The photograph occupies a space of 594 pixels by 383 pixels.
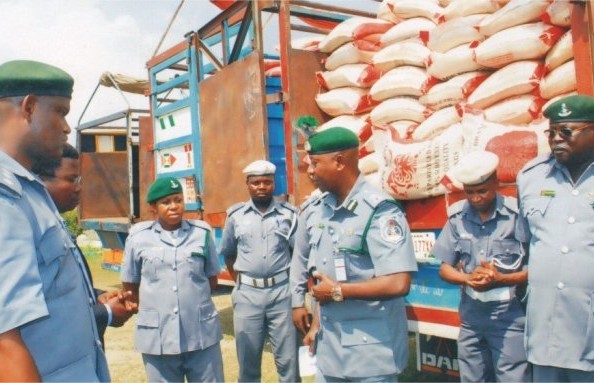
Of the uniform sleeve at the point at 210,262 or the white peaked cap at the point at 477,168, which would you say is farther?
the uniform sleeve at the point at 210,262

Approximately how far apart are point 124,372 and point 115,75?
4176 millimetres

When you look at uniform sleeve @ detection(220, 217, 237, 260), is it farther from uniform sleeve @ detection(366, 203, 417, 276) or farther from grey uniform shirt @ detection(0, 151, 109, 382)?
grey uniform shirt @ detection(0, 151, 109, 382)

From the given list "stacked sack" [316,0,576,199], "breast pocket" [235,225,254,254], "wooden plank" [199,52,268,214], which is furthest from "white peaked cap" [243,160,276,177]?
"stacked sack" [316,0,576,199]

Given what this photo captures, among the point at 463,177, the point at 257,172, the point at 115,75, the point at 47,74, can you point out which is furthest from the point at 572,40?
the point at 115,75

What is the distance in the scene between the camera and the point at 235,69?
4.05 metres

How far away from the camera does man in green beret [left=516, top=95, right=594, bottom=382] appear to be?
2049mm

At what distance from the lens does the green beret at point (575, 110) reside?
7.02 ft

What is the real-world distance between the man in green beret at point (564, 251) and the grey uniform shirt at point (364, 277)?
0.51 metres

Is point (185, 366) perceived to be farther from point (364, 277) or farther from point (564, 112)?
point (564, 112)

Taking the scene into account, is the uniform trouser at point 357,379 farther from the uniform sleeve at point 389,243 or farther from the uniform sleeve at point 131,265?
the uniform sleeve at point 131,265

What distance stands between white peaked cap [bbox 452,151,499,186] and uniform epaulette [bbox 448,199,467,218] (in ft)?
0.68

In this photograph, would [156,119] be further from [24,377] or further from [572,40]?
[24,377]

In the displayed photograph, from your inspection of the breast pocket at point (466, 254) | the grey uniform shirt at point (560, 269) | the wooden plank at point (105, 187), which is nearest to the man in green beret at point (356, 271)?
the grey uniform shirt at point (560, 269)

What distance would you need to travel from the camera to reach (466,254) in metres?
2.70
